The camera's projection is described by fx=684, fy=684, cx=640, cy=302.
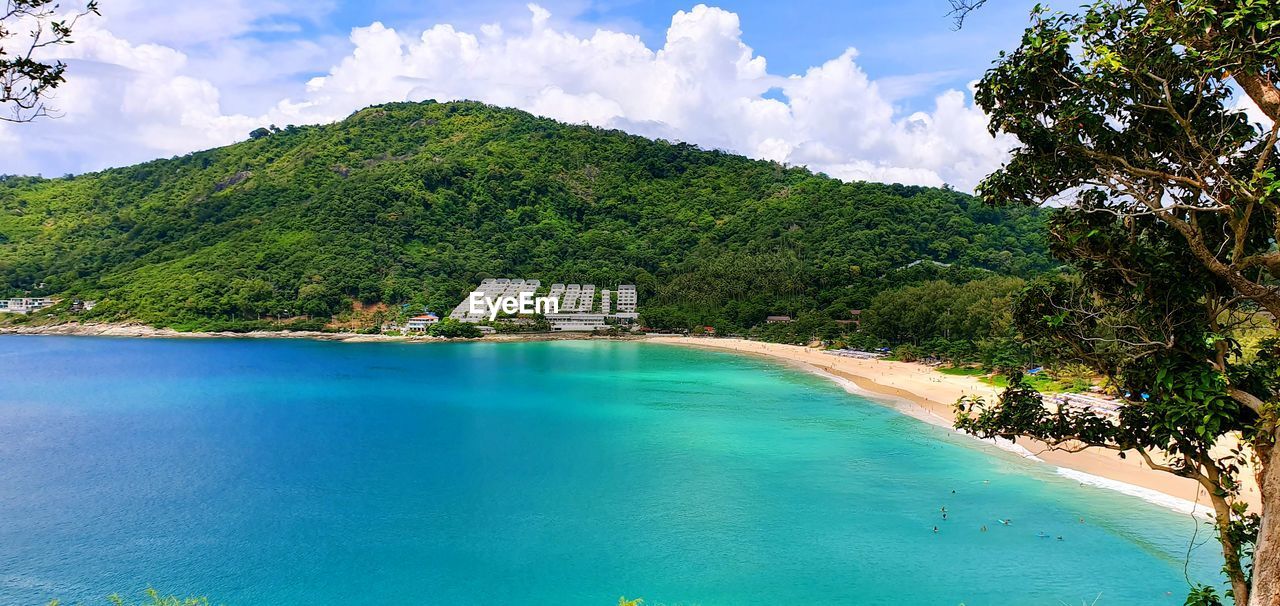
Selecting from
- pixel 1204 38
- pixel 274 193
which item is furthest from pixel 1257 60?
pixel 274 193

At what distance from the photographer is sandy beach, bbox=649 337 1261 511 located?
19.4 m

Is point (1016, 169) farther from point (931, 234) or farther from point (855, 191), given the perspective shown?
point (855, 191)

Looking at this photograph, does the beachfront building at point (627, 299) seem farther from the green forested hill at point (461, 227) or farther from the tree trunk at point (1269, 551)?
the tree trunk at point (1269, 551)

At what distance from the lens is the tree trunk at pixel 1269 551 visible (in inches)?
162

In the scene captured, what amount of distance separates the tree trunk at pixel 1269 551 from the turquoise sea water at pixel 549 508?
405 inches

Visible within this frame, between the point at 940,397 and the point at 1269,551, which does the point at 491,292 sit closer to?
the point at 940,397

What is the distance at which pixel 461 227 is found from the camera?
99.5 meters

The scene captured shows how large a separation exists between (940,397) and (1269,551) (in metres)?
32.2

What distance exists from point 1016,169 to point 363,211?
317ft

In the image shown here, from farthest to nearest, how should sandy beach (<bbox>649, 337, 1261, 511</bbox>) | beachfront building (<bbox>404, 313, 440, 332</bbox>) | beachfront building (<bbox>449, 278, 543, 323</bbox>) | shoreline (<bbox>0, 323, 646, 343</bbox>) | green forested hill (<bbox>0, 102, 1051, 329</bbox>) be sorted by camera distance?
green forested hill (<bbox>0, 102, 1051, 329</bbox>)
beachfront building (<bbox>449, 278, 543, 323</bbox>)
beachfront building (<bbox>404, 313, 440, 332</bbox>)
shoreline (<bbox>0, 323, 646, 343</bbox>)
sandy beach (<bbox>649, 337, 1261, 511</bbox>)

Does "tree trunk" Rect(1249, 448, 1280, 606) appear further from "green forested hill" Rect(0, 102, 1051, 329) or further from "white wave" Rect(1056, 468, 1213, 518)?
"green forested hill" Rect(0, 102, 1051, 329)

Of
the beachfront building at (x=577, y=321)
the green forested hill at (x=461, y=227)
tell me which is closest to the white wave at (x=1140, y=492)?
the green forested hill at (x=461, y=227)

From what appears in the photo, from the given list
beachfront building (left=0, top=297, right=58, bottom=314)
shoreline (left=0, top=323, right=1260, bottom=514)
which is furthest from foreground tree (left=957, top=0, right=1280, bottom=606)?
beachfront building (left=0, top=297, right=58, bottom=314)

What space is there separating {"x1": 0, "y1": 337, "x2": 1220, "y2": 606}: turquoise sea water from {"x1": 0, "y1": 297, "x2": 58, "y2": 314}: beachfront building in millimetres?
55208
